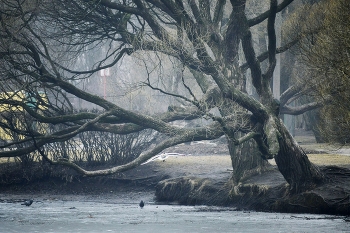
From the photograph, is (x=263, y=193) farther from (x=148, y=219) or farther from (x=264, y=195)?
(x=148, y=219)

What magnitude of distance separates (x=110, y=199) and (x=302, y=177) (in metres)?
6.35

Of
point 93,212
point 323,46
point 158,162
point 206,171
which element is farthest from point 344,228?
point 158,162

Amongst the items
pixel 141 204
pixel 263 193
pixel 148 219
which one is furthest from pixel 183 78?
pixel 141 204

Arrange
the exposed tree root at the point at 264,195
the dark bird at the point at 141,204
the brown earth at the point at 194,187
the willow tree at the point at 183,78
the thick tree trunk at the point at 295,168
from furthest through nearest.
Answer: the dark bird at the point at 141,204, the thick tree trunk at the point at 295,168, the brown earth at the point at 194,187, the willow tree at the point at 183,78, the exposed tree root at the point at 264,195

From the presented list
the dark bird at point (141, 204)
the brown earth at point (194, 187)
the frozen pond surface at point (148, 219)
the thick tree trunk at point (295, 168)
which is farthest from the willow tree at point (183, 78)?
the dark bird at point (141, 204)

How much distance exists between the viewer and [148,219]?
19.2 m

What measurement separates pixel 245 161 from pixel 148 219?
4764 millimetres

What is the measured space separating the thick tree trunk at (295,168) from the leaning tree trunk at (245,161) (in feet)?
6.27

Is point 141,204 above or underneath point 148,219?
above

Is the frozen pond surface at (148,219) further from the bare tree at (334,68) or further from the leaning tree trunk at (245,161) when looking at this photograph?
the bare tree at (334,68)

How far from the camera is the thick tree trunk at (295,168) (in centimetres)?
2105

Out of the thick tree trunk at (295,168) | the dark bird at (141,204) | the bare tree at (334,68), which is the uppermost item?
the bare tree at (334,68)

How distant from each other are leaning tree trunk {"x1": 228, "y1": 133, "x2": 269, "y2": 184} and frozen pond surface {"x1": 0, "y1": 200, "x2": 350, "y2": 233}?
1406 mm

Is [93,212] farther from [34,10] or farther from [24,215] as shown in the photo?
[34,10]
